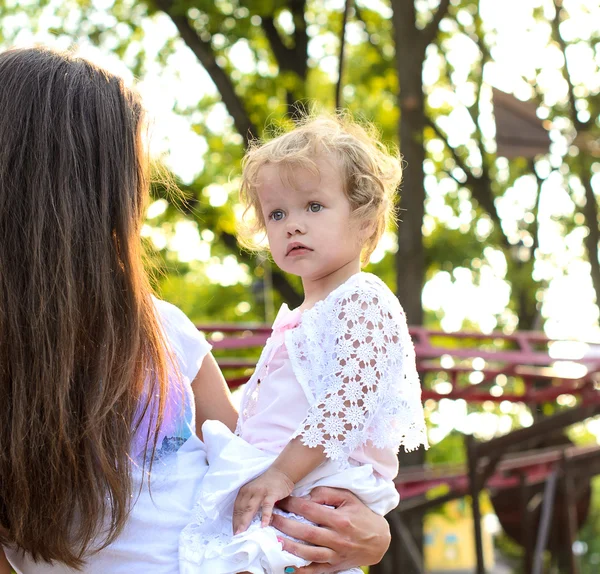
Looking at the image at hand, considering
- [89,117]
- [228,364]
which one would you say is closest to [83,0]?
[228,364]

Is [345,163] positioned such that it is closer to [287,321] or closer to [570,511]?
[287,321]

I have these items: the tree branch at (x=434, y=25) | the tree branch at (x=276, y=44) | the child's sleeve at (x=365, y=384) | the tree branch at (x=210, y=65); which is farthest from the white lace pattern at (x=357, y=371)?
the tree branch at (x=276, y=44)

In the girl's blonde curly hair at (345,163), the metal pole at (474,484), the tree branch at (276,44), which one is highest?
the tree branch at (276,44)

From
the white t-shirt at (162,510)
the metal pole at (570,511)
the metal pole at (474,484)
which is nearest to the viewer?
the white t-shirt at (162,510)

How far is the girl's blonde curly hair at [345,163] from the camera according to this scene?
234 centimetres

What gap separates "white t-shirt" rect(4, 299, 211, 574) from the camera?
1.87m

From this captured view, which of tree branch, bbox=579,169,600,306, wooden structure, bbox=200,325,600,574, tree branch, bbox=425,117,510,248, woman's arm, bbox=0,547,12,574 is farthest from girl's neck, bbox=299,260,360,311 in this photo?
tree branch, bbox=425,117,510,248

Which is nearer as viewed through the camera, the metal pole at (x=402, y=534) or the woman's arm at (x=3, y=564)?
the woman's arm at (x=3, y=564)

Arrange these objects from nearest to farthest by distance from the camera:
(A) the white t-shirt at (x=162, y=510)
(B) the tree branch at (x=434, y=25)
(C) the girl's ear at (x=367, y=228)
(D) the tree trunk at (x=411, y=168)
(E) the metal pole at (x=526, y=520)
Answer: (A) the white t-shirt at (x=162, y=510) < (C) the girl's ear at (x=367, y=228) < (E) the metal pole at (x=526, y=520) < (B) the tree branch at (x=434, y=25) < (D) the tree trunk at (x=411, y=168)

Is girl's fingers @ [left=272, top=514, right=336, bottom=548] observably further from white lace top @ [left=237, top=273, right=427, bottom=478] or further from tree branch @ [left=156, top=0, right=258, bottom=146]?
tree branch @ [left=156, top=0, right=258, bottom=146]

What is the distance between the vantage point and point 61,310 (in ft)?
5.74

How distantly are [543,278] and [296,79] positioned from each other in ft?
13.8

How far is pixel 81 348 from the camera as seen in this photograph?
178cm

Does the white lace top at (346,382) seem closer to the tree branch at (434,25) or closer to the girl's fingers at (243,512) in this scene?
the girl's fingers at (243,512)
